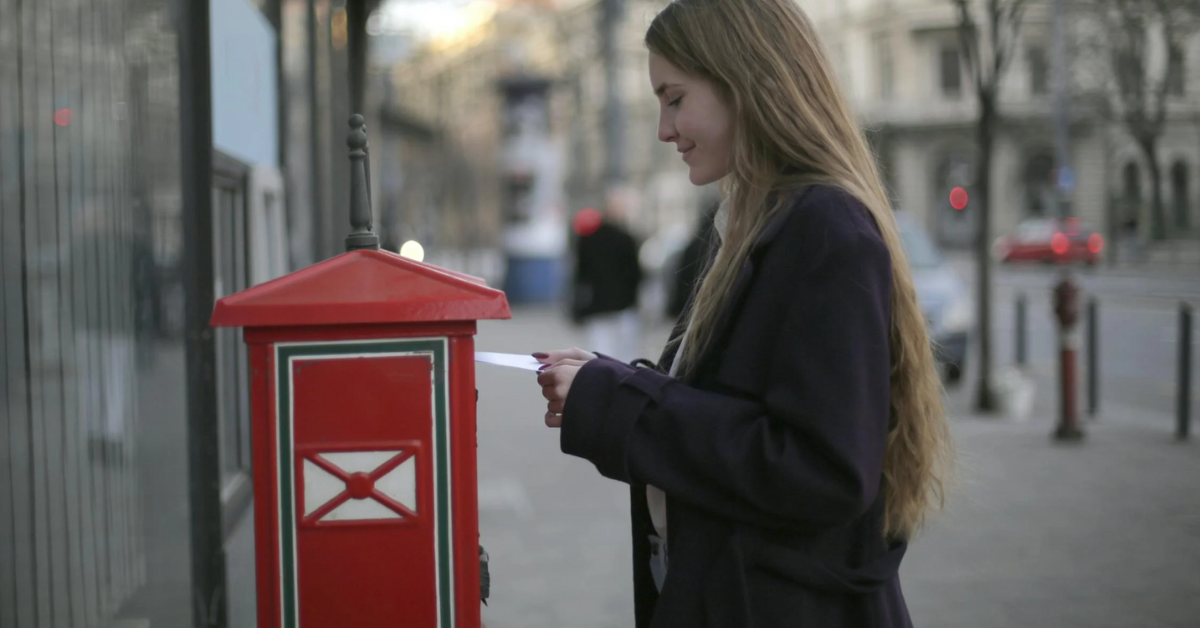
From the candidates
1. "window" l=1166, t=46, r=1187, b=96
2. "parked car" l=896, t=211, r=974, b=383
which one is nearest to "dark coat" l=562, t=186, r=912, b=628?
"parked car" l=896, t=211, r=974, b=383

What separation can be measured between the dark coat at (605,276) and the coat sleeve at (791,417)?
967 cm

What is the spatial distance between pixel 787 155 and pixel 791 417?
1.34 ft

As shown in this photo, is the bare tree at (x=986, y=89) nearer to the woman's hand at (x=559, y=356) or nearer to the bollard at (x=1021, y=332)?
the bollard at (x=1021, y=332)

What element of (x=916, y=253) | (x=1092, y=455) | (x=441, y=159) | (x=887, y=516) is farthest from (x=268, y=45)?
(x=441, y=159)

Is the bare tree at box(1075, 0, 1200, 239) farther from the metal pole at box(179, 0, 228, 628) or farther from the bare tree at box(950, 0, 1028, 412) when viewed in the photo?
the metal pole at box(179, 0, 228, 628)

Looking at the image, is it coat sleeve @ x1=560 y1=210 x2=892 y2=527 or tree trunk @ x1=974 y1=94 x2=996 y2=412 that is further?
tree trunk @ x1=974 y1=94 x2=996 y2=412

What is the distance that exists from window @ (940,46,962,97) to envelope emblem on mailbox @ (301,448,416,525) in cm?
4999

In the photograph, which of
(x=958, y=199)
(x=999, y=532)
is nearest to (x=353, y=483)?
(x=999, y=532)

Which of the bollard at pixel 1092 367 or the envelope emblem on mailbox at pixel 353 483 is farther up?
the envelope emblem on mailbox at pixel 353 483

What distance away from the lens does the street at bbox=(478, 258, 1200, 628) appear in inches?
192

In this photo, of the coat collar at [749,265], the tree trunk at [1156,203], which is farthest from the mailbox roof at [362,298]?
the tree trunk at [1156,203]

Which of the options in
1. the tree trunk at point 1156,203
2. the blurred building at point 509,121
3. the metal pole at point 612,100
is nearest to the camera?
the metal pole at point 612,100

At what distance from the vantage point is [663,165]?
58.0 m

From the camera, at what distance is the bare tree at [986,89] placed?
1025 centimetres
